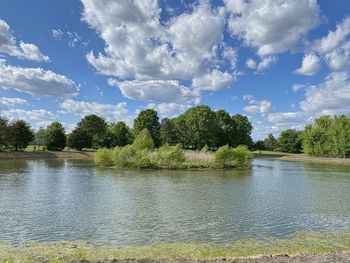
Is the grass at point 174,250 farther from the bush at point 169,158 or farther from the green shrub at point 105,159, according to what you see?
the green shrub at point 105,159

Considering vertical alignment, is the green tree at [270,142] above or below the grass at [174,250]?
above

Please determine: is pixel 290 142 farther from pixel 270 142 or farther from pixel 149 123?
pixel 149 123

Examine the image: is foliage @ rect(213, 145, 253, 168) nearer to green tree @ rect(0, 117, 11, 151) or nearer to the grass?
the grass

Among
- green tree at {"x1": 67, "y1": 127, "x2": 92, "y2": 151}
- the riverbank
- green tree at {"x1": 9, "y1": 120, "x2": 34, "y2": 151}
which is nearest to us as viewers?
the riverbank

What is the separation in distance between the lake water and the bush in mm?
17292

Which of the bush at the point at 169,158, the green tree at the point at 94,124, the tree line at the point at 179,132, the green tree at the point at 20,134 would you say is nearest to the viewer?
the bush at the point at 169,158

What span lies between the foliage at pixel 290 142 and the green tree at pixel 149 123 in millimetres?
47106

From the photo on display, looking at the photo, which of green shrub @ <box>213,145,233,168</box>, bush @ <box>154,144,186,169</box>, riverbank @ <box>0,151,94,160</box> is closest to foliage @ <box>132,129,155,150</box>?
bush @ <box>154,144,186,169</box>

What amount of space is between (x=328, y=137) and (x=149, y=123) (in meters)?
50.0

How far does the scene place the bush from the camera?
151 ft

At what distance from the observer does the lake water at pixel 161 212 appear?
542 inches

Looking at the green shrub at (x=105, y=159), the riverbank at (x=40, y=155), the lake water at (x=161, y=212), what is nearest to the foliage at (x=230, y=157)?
the green shrub at (x=105, y=159)

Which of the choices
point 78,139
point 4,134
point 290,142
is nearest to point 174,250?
point 4,134

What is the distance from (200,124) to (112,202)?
261 ft
